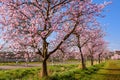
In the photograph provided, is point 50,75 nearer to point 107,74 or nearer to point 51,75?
point 51,75

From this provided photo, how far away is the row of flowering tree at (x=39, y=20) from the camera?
73.5 feet

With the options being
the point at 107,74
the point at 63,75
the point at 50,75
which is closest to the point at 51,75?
the point at 50,75

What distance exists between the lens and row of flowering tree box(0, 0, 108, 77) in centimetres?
2239

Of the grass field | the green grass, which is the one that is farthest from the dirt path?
the green grass

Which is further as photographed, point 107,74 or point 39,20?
point 107,74

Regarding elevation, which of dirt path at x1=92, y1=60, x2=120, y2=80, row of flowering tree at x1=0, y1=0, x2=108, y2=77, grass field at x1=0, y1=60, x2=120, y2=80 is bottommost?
dirt path at x1=92, y1=60, x2=120, y2=80

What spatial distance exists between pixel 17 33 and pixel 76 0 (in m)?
6.00

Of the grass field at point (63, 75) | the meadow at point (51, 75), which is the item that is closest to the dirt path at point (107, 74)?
the grass field at point (63, 75)

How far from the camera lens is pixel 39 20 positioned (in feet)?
74.8

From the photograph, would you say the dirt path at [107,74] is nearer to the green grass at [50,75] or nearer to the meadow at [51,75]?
the meadow at [51,75]

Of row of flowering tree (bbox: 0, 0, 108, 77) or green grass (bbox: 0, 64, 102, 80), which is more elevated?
row of flowering tree (bbox: 0, 0, 108, 77)

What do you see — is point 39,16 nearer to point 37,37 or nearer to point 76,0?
point 37,37

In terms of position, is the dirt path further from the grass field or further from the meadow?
the meadow

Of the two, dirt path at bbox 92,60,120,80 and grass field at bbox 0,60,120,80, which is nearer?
grass field at bbox 0,60,120,80
